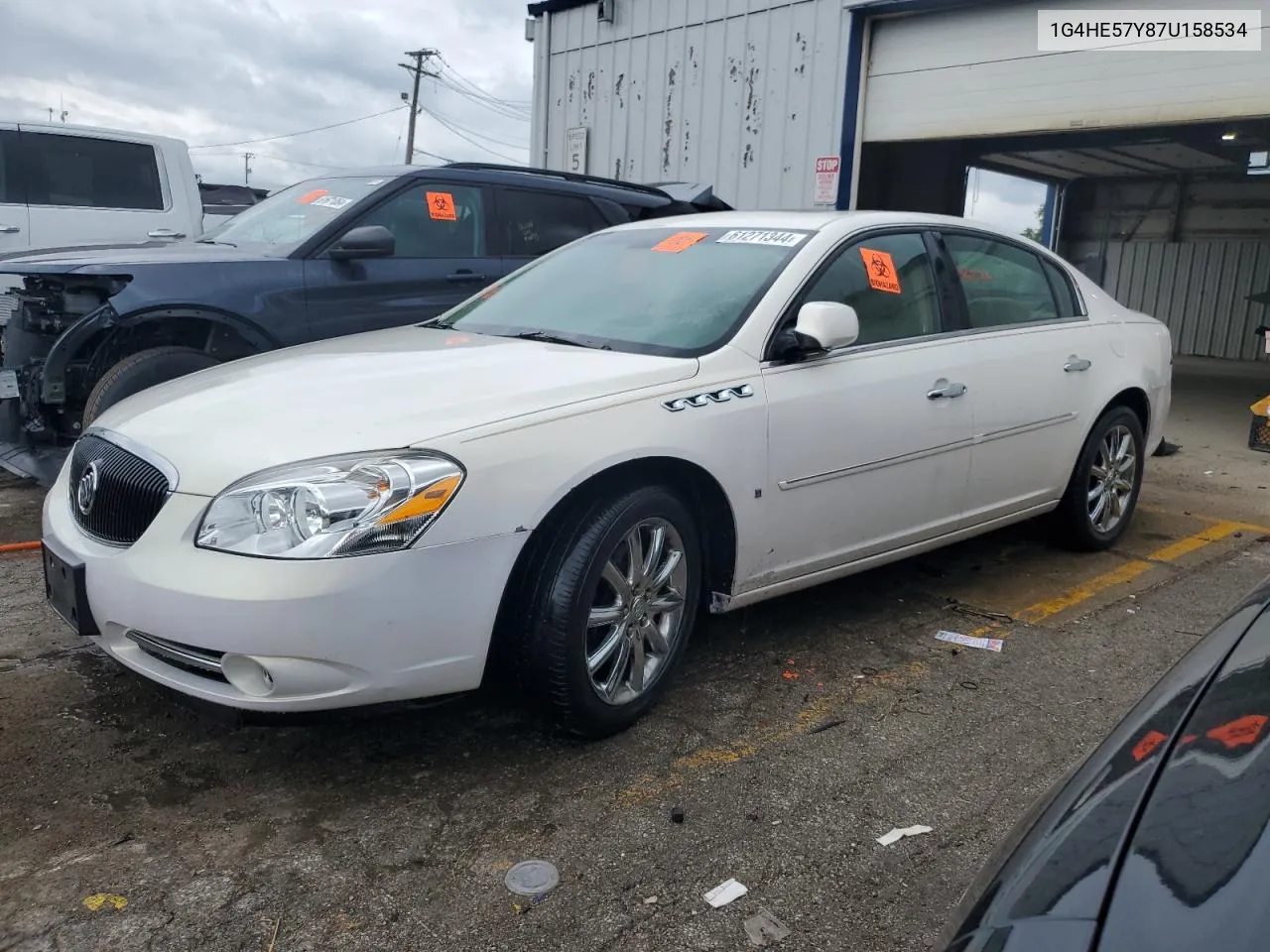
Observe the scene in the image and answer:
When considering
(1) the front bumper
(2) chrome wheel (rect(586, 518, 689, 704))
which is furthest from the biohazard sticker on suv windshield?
(1) the front bumper

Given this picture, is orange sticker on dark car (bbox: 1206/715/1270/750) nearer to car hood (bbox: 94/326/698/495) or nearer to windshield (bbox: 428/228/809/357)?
car hood (bbox: 94/326/698/495)

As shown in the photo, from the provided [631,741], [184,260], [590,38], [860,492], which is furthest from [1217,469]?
[590,38]

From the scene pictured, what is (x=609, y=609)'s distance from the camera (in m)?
3.03

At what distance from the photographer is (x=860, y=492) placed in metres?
3.71

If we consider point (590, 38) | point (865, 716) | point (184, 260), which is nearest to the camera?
point (865, 716)

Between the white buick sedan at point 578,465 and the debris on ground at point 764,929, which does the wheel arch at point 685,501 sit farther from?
the debris on ground at point 764,929

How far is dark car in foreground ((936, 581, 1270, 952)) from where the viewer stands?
1.14 meters

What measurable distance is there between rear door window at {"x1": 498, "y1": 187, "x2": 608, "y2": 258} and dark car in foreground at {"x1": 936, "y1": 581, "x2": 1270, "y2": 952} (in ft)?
16.8

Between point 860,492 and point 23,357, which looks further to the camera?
point 23,357

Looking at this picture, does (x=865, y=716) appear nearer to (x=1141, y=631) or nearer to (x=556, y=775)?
(x=556, y=775)

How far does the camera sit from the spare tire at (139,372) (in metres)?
4.86

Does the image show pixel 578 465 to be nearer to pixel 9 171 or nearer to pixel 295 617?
pixel 295 617

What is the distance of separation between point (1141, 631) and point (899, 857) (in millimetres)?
2043

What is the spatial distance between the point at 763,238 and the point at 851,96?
694 centimetres
